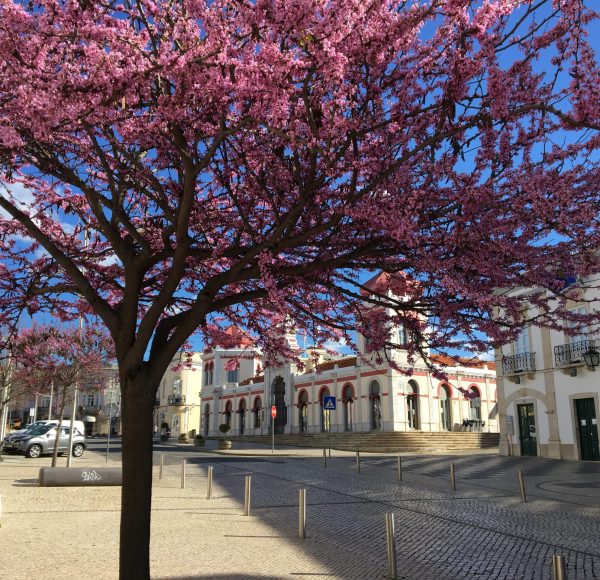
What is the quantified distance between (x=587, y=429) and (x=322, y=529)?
19.6 m

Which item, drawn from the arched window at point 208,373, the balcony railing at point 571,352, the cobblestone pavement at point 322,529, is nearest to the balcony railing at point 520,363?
the balcony railing at point 571,352

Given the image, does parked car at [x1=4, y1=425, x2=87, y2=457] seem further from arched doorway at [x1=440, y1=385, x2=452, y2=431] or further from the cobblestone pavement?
arched doorway at [x1=440, y1=385, x2=452, y2=431]

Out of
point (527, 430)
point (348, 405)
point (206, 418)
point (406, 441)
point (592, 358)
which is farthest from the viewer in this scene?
point (206, 418)

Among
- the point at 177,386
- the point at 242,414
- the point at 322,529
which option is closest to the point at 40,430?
the point at 322,529

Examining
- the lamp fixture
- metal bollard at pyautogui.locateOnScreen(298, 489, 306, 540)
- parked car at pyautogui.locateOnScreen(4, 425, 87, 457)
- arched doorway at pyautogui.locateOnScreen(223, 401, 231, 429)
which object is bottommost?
metal bollard at pyautogui.locateOnScreen(298, 489, 306, 540)

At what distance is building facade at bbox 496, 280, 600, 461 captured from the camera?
2475 centimetres

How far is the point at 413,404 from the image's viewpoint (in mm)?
41281

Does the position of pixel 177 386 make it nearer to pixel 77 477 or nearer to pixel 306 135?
pixel 77 477

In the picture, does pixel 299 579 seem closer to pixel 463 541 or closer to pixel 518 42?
pixel 463 541

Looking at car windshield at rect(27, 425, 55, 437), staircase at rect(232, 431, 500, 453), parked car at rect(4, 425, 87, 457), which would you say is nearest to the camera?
parked car at rect(4, 425, 87, 457)

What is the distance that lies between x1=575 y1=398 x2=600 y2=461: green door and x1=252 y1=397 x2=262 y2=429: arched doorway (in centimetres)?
3269

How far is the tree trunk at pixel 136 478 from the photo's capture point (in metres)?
5.48

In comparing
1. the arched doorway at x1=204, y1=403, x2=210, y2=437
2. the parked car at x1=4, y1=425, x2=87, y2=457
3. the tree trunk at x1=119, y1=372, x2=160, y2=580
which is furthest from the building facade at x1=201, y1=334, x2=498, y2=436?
the tree trunk at x1=119, y1=372, x2=160, y2=580

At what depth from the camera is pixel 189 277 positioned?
880 cm
